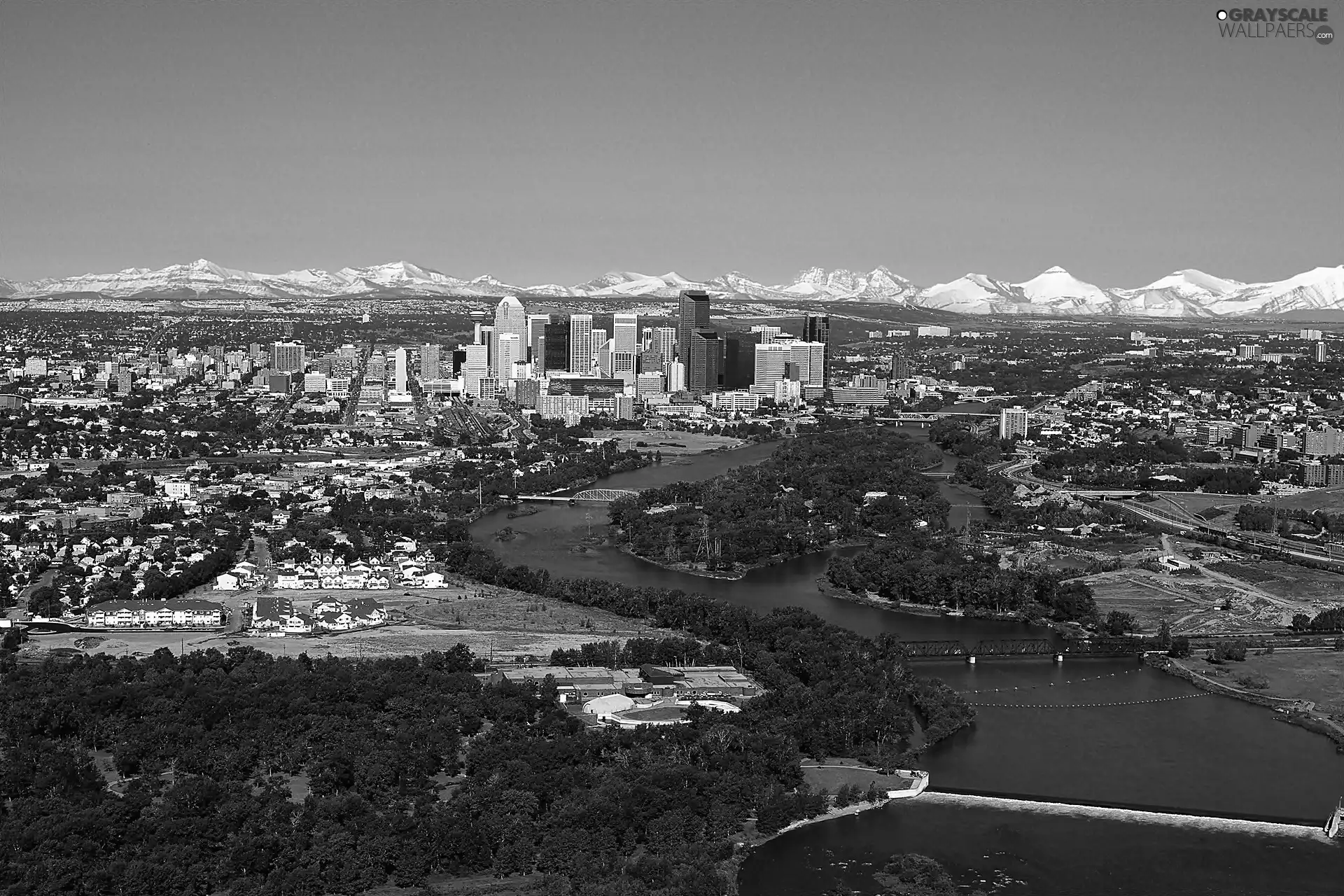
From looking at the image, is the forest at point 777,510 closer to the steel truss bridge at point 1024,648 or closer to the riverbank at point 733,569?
the riverbank at point 733,569

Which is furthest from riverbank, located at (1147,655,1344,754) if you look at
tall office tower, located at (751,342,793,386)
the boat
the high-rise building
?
tall office tower, located at (751,342,793,386)


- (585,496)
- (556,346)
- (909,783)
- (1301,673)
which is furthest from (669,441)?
(909,783)

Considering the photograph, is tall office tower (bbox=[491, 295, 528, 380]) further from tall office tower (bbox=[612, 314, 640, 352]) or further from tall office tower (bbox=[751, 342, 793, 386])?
tall office tower (bbox=[751, 342, 793, 386])

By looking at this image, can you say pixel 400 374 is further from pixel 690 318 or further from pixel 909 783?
pixel 909 783

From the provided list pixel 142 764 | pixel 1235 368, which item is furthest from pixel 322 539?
pixel 1235 368

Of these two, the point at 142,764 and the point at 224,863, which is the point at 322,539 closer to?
the point at 142,764
